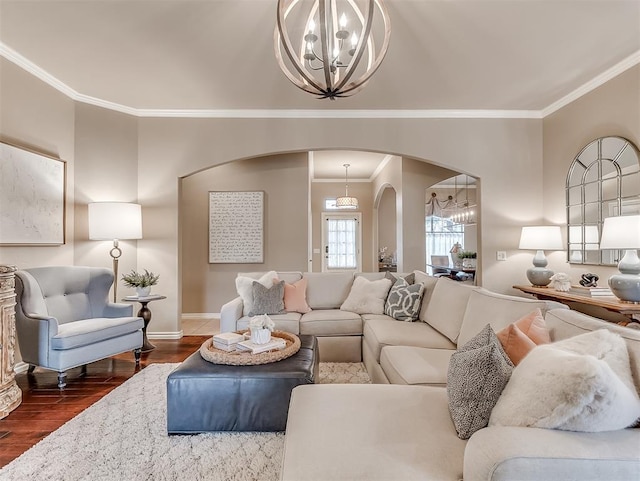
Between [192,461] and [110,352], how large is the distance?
176cm

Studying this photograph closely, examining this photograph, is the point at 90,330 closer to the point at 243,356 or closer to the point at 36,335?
the point at 36,335

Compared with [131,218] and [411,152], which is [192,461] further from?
[411,152]

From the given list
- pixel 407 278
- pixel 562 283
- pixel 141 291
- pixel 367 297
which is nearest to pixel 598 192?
pixel 562 283

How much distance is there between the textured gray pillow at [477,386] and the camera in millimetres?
1199

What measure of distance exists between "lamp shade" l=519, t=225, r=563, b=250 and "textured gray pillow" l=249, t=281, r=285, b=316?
2.98 metres

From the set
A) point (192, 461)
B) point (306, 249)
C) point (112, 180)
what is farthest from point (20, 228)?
point (306, 249)

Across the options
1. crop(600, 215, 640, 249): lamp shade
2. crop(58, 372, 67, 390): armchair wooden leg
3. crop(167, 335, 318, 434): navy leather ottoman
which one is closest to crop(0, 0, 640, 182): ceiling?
crop(600, 215, 640, 249): lamp shade

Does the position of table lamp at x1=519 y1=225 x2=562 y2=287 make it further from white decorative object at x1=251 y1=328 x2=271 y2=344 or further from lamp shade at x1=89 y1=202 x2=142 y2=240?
lamp shade at x1=89 y1=202 x2=142 y2=240

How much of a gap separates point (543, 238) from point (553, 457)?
361 centimetres

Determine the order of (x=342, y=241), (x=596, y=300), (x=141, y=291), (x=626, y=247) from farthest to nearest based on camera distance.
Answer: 1. (x=342, y=241)
2. (x=141, y=291)
3. (x=596, y=300)
4. (x=626, y=247)

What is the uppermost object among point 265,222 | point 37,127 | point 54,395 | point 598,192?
Answer: point 37,127

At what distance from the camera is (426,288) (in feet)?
10.9

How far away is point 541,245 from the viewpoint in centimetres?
385

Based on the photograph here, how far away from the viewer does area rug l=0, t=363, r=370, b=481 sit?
68.5 inches
